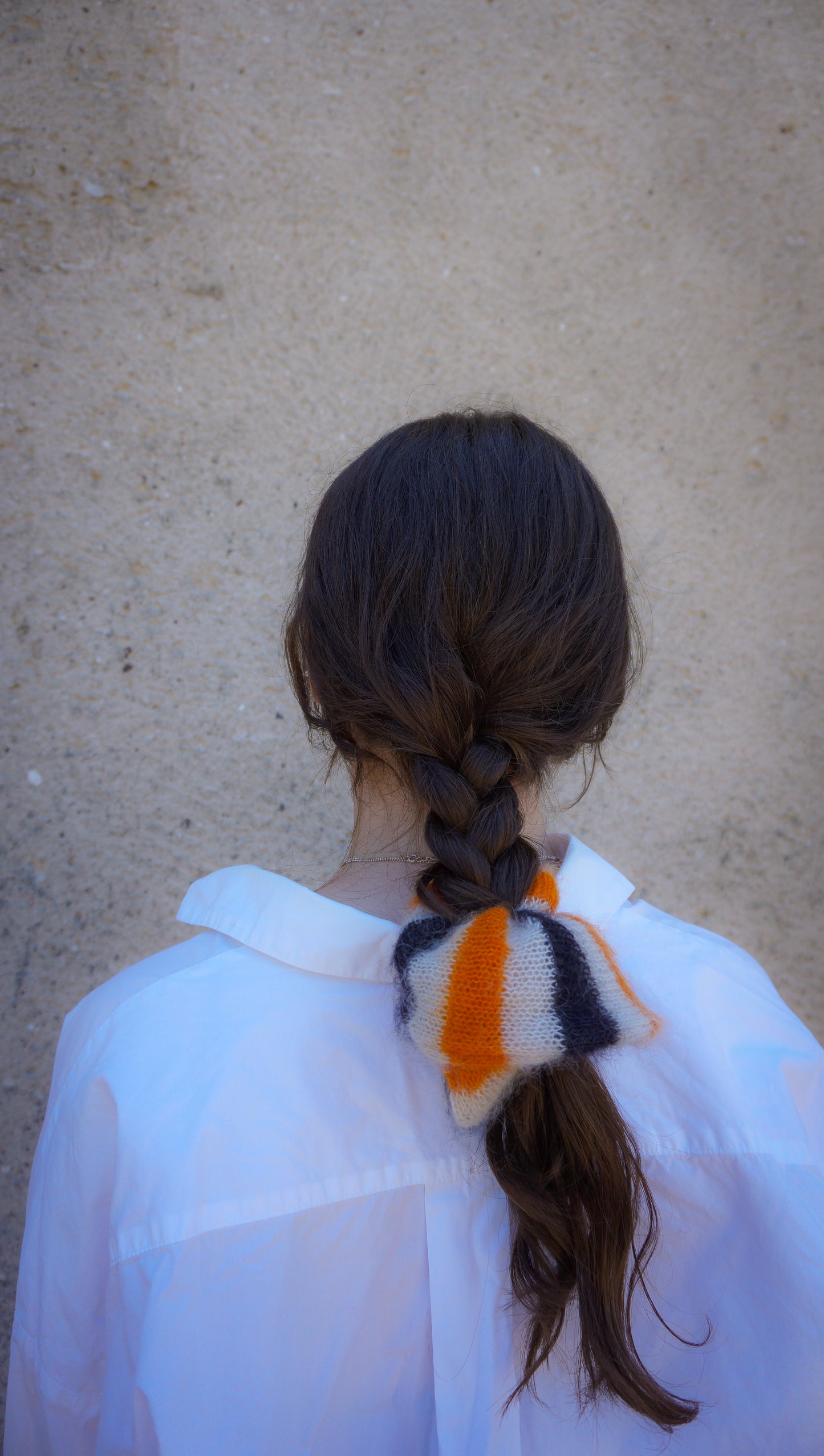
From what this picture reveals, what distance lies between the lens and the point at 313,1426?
64 centimetres

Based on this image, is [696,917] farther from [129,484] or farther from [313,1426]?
[129,484]

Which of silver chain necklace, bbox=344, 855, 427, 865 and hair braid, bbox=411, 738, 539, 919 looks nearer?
hair braid, bbox=411, 738, 539, 919

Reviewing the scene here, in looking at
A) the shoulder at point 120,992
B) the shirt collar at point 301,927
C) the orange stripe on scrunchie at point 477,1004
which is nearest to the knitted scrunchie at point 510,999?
the orange stripe on scrunchie at point 477,1004

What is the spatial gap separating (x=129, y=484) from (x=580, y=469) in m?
0.99

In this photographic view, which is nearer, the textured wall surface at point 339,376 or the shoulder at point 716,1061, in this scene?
the shoulder at point 716,1061

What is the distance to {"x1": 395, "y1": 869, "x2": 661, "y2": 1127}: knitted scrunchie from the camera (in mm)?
499

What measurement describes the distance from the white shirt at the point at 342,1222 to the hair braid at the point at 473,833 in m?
0.12

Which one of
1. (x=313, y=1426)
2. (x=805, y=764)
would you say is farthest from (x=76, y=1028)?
(x=805, y=764)

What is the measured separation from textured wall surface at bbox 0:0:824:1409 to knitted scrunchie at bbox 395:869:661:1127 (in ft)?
3.17

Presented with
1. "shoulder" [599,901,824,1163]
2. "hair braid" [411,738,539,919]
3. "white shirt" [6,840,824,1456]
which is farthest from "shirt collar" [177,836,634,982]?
"shoulder" [599,901,824,1163]

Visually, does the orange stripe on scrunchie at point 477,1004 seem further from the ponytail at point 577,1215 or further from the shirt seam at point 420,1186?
the shirt seam at point 420,1186

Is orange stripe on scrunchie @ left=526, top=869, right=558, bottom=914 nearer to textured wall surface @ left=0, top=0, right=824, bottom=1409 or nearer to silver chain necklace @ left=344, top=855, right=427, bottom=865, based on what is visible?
silver chain necklace @ left=344, top=855, right=427, bottom=865

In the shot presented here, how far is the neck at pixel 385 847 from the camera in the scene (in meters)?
0.75

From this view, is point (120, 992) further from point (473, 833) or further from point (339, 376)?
point (339, 376)
